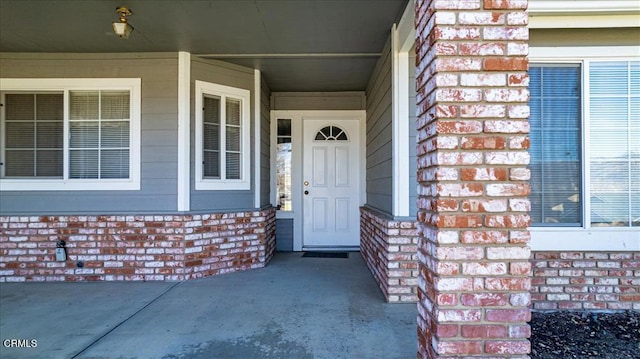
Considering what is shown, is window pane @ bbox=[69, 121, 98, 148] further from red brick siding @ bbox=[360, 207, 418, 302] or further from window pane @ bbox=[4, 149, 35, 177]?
red brick siding @ bbox=[360, 207, 418, 302]

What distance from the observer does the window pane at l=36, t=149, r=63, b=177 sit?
4098 millimetres

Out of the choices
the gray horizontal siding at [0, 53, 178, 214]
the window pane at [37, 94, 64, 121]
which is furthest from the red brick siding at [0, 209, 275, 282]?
the window pane at [37, 94, 64, 121]

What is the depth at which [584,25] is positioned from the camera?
2.94 meters

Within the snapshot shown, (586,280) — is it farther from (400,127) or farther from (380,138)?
(380,138)

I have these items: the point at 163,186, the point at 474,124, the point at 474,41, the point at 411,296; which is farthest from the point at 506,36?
the point at 163,186

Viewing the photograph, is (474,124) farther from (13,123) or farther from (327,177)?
(13,123)

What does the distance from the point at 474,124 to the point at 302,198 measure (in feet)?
14.4

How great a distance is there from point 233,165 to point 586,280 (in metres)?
3.72

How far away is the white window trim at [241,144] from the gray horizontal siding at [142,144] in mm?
245

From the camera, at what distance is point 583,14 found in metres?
2.87

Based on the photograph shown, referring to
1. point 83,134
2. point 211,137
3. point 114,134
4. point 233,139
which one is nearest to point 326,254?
point 233,139

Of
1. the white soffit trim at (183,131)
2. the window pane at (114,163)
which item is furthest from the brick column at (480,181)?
the window pane at (114,163)

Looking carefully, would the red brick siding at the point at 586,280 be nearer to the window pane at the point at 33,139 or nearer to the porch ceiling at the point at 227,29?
the porch ceiling at the point at 227,29

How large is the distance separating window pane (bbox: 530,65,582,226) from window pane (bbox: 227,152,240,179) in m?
3.16
